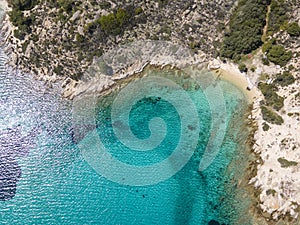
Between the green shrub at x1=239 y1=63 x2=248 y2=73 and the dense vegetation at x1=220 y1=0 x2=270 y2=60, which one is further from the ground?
the dense vegetation at x1=220 y1=0 x2=270 y2=60

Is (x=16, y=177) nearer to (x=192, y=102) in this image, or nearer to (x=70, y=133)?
(x=70, y=133)

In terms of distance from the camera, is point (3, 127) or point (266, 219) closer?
point (266, 219)

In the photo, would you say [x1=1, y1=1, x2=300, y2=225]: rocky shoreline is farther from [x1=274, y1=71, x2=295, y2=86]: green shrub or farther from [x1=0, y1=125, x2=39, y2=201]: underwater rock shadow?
[x1=0, y1=125, x2=39, y2=201]: underwater rock shadow

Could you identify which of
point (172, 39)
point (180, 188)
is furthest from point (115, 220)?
point (172, 39)

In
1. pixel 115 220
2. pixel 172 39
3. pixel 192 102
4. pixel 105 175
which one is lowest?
pixel 115 220

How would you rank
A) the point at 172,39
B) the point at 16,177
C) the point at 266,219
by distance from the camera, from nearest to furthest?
the point at 266,219, the point at 16,177, the point at 172,39

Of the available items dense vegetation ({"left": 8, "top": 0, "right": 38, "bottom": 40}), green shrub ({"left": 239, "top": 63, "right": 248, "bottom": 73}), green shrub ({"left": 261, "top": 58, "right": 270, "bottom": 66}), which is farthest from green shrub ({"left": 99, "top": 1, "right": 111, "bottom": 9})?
green shrub ({"left": 261, "top": 58, "right": 270, "bottom": 66})

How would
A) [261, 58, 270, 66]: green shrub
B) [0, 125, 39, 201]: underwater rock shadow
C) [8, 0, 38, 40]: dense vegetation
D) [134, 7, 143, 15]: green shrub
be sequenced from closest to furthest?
1. [0, 125, 39, 201]: underwater rock shadow
2. [261, 58, 270, 66]: green shrub
3. [134, 7, 143, 15]: green shrub
4. [8, 0, 38, 40]: dense vegetation

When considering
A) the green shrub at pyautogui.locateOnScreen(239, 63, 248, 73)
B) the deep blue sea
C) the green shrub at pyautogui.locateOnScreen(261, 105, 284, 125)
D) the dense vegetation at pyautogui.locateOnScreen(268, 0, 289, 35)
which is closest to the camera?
the deep blue sea
